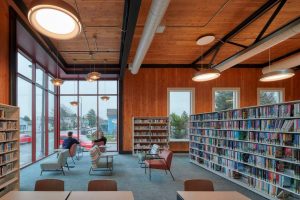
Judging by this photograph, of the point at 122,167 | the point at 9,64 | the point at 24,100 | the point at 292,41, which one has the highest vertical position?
the point at 292,41

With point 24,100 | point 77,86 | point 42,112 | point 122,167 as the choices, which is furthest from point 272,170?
point 77,86

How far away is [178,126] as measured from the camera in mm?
11695

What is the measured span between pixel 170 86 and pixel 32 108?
6.34 metres

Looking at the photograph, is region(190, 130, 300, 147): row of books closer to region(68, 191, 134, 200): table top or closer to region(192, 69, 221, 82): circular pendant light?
region(192, 69, 221, 82): circular pendant light

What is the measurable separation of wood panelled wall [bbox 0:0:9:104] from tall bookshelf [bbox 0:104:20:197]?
1.98 ft

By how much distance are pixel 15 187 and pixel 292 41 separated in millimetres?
9624

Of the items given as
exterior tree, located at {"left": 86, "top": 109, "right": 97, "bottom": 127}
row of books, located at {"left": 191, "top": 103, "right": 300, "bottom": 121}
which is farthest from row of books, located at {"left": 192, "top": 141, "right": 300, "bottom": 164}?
exterior tree, located at {"left": 86, "top": 109, "right": 97, "bottom": 127}

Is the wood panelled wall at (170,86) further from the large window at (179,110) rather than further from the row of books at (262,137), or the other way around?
the row of books at (262,137)

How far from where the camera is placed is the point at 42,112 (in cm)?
1027

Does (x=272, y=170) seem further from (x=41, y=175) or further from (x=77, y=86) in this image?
(x=77, y=86)

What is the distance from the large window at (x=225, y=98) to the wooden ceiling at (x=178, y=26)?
2273 mm

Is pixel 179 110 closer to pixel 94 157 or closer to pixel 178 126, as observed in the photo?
pixel 178 126

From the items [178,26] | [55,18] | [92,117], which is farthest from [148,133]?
[55,18]

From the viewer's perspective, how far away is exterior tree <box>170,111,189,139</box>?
38.3 feet
